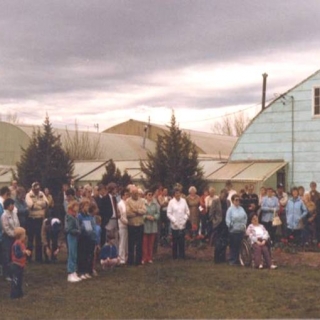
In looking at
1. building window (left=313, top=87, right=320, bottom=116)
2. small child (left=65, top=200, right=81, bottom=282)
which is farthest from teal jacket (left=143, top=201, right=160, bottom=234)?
building window (left=313, top=87, right=320, bottom=116)

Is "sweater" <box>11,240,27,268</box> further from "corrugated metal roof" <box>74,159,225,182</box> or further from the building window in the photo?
the building window

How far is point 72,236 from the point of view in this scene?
14641mm

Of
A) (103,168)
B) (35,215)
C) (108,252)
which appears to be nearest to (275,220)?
(108,252)

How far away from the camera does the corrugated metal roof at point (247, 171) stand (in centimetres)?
2789

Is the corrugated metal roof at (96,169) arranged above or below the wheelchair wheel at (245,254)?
above

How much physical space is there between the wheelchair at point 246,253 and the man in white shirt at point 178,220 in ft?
6.07

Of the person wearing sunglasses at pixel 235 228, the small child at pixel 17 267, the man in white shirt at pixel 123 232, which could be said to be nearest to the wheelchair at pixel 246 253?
the person wearing sunglasses at pixel 235 228

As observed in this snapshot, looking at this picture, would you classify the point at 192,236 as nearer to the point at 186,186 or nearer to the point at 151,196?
the point at 151,196

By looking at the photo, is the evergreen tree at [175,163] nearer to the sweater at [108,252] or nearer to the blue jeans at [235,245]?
the blue jeans at [235,245]

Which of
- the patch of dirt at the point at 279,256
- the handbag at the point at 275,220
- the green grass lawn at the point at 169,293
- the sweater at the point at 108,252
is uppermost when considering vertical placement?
the handbag at the point at 275,220

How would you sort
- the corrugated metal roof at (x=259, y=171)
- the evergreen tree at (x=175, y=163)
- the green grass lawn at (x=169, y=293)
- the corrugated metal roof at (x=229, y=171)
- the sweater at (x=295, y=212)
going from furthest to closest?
the corrugated metal roof at (x=229, y=171) → the corrugated metal roof at (x=259, y=171) → the evergreen tree at (x=175, y=163) → the sweater at (x=295, y=212) → the green grass lawn at (x=169, y=293)

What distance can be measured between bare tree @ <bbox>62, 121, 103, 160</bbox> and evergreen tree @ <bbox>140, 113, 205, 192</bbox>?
66.5 feet

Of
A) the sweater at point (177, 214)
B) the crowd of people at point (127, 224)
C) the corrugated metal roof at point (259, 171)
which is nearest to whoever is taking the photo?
the crowd of people at point (127, 224)

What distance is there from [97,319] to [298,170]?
1901 cm
